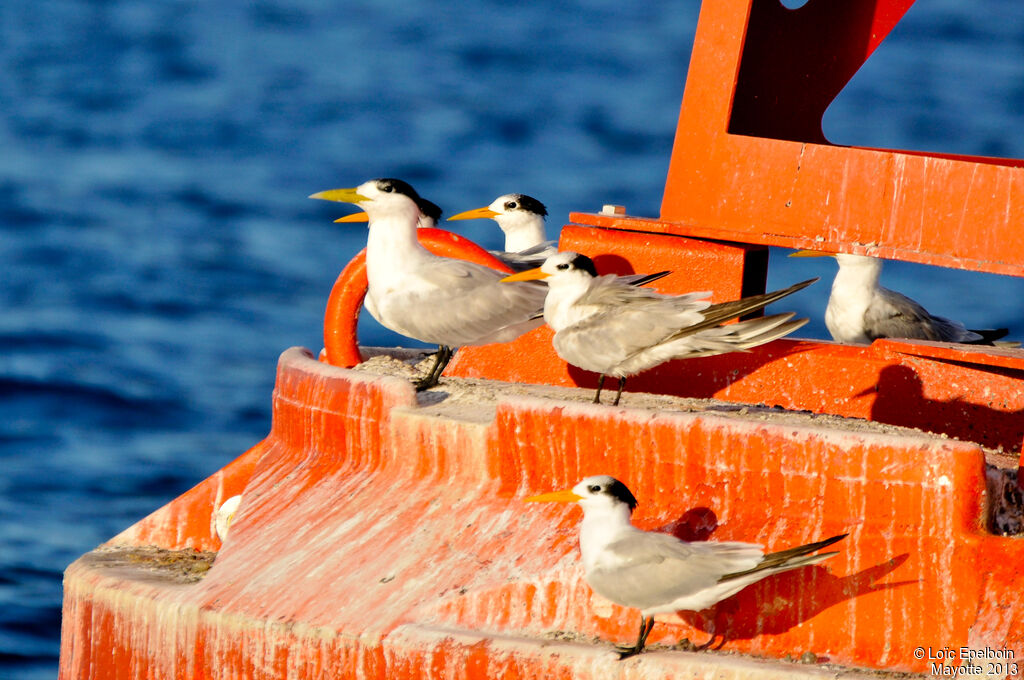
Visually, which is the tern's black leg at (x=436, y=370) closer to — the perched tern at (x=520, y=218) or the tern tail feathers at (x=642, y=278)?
the tern tail feathers at (x=642, y=278)

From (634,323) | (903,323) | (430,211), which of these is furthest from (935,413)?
(430,211)

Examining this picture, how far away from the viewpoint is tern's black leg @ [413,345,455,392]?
7.07 meters

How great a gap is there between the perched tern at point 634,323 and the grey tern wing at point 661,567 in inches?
44.6

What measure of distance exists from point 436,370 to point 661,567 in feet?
7.97

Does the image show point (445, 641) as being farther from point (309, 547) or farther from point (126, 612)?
point (126, 612)

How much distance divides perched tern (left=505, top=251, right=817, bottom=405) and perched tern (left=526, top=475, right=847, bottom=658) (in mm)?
984

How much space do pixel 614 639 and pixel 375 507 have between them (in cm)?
130

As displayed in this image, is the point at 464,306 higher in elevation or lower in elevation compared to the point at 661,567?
higher

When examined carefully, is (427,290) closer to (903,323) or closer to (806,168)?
(806,168)

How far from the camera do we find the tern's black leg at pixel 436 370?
278 inches

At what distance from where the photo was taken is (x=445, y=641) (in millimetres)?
5324

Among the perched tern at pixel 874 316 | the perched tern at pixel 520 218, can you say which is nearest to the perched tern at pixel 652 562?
the perched tern at pixel 874 316

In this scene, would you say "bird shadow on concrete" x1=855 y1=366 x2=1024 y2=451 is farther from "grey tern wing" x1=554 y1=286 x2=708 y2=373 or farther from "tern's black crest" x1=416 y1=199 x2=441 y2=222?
"tern's black crest" x1=416 y1=199 x2=441 y2=222

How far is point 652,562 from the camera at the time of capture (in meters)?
5.03
